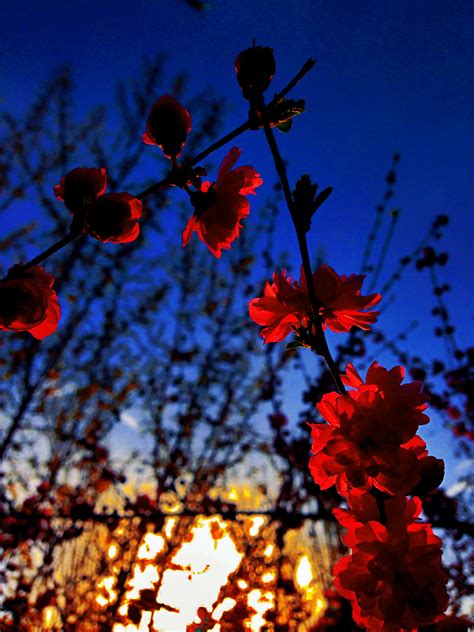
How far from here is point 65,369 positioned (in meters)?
6.57

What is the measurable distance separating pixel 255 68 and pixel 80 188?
1.51 feet

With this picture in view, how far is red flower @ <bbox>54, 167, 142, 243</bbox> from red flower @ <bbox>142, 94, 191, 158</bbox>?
0.55ft

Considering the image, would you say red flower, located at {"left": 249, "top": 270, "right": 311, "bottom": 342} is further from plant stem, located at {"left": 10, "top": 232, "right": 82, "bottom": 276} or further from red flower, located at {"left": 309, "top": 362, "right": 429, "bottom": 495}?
plant stem, located at {"left": 10, "top": 232, "right": 82, "bottom": 276}

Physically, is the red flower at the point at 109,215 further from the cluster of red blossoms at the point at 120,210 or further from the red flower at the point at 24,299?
the red flower at the point at 24,299

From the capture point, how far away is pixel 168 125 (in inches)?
38.1

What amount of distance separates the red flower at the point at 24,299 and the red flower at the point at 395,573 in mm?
826

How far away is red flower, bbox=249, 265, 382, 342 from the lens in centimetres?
98

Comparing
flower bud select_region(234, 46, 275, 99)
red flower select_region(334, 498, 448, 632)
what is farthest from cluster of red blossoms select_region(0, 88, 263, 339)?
red flower select_region(334, 498, 448, 632)

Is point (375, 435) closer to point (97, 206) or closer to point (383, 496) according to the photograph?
point (383, 496)

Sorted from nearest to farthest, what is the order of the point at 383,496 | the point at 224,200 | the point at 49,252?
the point at 49,252, the point at 383,496, the point at 224,200

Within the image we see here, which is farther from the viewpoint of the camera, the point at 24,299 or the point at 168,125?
the point at 168,125

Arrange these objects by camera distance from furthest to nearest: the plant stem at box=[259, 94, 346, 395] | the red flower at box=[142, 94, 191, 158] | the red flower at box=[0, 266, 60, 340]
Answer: the red flower at box=[142, 94, 191, 158] < the red flower at box=[0, 266, 60, 340] < the plant stem at box=[259, 94, 346, 395]

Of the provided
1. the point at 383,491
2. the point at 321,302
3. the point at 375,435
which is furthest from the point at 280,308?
the point at 383,491

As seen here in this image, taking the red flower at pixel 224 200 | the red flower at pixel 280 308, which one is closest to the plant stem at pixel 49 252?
the red flower at pixel 224 200
